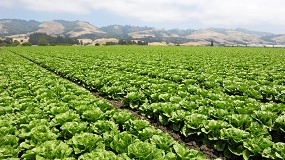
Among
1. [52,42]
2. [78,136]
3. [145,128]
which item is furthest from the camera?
[52,42]

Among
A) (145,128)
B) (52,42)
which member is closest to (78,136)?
(145,128)

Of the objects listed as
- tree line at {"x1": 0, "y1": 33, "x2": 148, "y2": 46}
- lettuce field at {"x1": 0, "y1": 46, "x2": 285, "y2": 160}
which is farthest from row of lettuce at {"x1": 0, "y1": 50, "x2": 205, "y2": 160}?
tree line at {"x1": 0, "y1": 33, "x2": 148, "y2": 46}

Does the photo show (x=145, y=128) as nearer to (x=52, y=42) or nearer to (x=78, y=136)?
(x=78, y=136)

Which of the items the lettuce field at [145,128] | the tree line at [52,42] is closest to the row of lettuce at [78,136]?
the lettuce field at [145,128]

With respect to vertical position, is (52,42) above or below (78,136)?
above

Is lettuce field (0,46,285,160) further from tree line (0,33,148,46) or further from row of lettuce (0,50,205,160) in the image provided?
tree line (0,33,148,46)

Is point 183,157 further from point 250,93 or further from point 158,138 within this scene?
point 250,93

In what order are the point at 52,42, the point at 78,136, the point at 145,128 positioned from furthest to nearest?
the point at 52,42 → the point at 145,128 → the point at 78,136

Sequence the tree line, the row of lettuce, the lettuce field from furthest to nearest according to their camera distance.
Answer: the tree line < the lettuce field < the row of lettuce

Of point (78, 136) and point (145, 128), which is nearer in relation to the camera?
point (78, 136)

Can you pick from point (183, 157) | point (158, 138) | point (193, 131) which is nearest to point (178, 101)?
point (193, 131)

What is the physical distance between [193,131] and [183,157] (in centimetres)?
196

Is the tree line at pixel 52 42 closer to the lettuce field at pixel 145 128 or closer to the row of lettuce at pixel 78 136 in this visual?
the lettuce field at pixel 145 128

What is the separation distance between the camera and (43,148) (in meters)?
4.82
